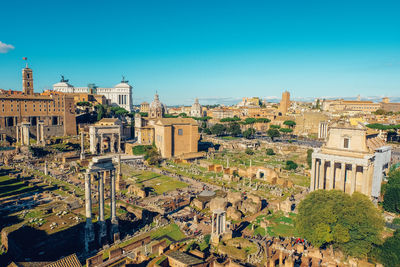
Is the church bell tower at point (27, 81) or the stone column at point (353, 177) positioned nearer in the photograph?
the stone column at point (353, 177)

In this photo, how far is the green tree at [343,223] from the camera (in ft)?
66.7

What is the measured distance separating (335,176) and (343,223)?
13.1 meters

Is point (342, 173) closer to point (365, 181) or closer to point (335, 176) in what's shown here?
point (335, 176)

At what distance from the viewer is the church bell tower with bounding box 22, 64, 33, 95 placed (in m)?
80.8

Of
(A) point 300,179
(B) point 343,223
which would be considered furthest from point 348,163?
(A) point 300,179

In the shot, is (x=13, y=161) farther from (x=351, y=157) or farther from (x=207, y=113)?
(x=207, y=113)

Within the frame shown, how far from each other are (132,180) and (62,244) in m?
20.6

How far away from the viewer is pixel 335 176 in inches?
1305

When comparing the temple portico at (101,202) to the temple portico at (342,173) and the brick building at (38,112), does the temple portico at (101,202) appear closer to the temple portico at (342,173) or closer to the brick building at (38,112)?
the temple portico at (342,173)

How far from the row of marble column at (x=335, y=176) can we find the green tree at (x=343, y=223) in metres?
8.20

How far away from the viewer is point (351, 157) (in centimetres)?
3080

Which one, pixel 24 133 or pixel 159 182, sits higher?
pixel 24 133

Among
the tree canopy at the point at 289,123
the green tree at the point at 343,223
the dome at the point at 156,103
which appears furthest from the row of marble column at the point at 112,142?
the tree canopy at the point at 289,123

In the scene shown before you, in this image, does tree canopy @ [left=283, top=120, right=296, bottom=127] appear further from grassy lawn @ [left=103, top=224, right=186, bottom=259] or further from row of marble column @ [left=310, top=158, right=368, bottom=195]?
grassy lawn @ [left=103, top=224, right=186, bottom=259]
